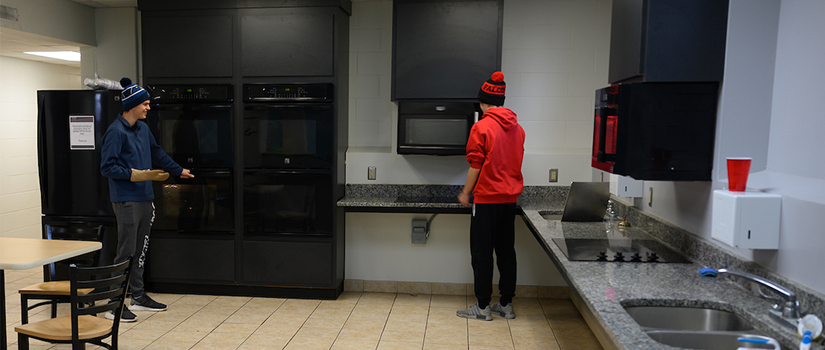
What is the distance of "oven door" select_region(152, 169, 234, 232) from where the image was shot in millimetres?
4242

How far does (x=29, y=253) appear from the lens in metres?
2.61

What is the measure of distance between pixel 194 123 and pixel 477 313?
8.50 feet

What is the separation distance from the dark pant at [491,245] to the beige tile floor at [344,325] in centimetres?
23

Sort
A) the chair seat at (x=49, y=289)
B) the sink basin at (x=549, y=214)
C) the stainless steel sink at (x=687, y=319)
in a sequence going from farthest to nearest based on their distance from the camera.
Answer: the sink basin at (x=549, y=214), the chair seat at (x=49, y=289), the stainless steel sink at (x=687, y=319)

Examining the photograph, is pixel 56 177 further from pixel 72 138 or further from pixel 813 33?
pixel 813 33

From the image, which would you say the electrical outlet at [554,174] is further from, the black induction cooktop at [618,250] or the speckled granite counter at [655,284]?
the black induction cooktop at [618,250]

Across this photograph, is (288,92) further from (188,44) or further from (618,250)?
(618,250)

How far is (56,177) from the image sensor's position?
4234 millimetres

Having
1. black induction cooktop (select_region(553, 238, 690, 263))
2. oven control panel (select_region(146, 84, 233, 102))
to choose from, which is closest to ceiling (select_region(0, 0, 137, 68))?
oven control panel (select_region(146, 84, 233, 102))

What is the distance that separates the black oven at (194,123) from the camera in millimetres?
4211

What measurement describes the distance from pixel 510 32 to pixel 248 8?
202cm

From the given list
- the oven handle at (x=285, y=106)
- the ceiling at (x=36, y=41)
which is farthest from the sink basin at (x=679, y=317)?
the ceiling at (x=36, y=41)

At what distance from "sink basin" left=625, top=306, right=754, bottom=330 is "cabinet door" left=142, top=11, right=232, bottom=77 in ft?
11.2

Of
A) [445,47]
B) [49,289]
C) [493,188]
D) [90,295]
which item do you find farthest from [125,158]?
[493,188]
